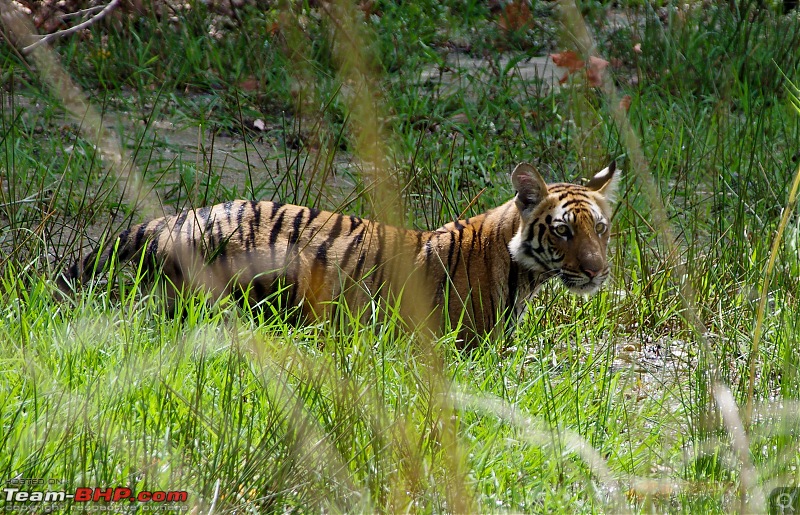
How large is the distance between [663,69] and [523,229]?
3.77m

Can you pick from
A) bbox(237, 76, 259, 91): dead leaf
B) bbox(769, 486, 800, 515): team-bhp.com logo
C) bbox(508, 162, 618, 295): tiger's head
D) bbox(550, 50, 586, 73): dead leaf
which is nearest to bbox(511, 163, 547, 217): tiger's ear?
bbox(508, 162, 618, 295): tiger's head

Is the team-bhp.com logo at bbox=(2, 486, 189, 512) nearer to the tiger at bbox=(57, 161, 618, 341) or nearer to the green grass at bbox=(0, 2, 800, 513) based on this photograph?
the green grass at bbox=(0, 2, 800, 513)

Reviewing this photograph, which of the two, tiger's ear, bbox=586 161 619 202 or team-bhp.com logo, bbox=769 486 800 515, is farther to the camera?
tiger's ear, bbox=586 161 619 202

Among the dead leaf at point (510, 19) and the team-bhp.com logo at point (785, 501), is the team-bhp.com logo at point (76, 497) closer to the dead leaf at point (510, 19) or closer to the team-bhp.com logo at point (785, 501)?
the team-bhp.com logo at point (785, 501)

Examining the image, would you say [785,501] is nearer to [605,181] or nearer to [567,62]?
[567,62]

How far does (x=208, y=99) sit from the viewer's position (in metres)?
6.76

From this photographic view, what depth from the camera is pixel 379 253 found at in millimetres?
3965

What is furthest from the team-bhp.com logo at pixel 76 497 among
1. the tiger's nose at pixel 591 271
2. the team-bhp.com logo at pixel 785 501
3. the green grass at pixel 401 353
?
the tiger's nose at pixel 591 271

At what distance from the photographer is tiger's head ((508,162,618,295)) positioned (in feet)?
12.7

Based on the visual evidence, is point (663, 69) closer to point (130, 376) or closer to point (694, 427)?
point (694, 427)

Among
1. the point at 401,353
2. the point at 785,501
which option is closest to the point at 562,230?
the point at 401,353

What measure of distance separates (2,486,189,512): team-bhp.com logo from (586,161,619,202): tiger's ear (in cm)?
253

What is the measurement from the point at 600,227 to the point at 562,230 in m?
0.18

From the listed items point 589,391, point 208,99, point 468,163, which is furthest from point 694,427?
point 208,99
